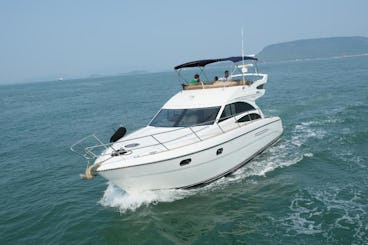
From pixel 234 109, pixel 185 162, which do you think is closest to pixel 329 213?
pixel 185 162

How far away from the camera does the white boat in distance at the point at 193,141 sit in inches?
387

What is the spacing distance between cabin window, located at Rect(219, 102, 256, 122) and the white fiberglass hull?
0.75m

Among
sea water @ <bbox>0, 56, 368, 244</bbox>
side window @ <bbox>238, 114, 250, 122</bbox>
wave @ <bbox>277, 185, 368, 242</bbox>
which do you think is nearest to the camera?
wave @ <bbox>277, 185, 368, 242</bbox>

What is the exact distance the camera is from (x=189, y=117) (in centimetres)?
1229

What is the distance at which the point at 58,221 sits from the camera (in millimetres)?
10094

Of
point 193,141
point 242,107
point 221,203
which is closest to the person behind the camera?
point 221,203

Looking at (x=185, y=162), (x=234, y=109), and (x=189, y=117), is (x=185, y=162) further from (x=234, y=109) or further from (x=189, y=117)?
(x=234, y=109)

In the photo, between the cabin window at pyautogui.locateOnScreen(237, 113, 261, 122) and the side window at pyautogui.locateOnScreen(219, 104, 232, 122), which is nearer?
the side window at pyautogui.locateOnScreen(219, 104, 232, 122)

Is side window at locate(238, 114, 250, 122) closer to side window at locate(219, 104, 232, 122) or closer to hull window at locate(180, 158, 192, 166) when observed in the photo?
side window at locate(219, 104, 232, 122)

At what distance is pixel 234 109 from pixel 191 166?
359cm

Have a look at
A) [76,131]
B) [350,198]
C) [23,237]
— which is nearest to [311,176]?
[350,198]

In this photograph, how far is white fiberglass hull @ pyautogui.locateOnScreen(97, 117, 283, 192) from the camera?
9719 millimetres

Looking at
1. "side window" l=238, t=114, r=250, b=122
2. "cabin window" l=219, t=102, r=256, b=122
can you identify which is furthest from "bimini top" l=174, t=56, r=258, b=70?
"side window" l=238, t=114, r=250, b=122

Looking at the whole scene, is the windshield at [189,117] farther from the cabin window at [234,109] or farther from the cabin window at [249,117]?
the cabin window at [249,117]
